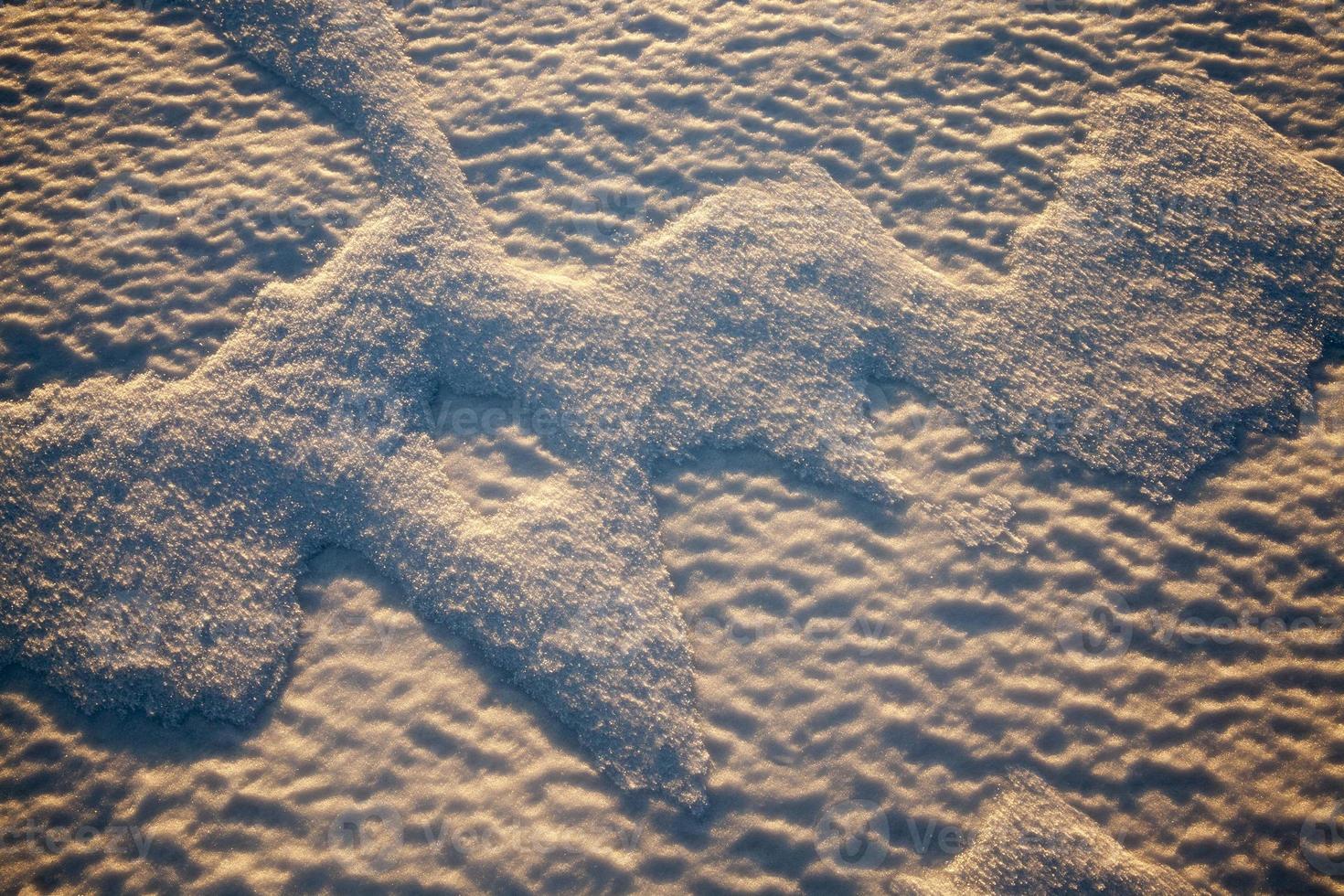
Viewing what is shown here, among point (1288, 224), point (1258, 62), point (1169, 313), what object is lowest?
point (1169, 313)

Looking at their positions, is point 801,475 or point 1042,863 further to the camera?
point 801,475

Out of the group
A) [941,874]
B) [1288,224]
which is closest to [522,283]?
[941,874]

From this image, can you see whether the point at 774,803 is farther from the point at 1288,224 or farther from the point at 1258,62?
the point at 1258,62

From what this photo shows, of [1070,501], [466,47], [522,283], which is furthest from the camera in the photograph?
[466,47]

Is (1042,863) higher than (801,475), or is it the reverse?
(801,475)
